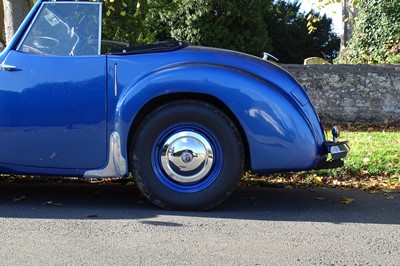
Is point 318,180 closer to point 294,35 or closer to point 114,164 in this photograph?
point 114,164

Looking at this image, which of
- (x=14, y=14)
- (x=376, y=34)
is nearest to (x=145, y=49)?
(x=14, y=14)

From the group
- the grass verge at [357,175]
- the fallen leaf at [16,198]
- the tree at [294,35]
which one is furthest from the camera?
the tree at [294,35]

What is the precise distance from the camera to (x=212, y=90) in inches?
186

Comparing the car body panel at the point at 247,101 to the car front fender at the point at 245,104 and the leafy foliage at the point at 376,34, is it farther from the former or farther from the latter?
the leafy foliage at the point at 376,34

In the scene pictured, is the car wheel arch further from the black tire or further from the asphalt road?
the asphalt road

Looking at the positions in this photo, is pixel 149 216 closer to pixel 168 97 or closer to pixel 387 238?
pixel 168 97

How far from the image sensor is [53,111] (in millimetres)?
4797

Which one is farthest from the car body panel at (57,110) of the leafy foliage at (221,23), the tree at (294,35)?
the tree at (294,35)

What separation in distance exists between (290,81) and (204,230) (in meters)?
1.50

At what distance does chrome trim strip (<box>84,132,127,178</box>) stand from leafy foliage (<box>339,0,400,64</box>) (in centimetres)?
1040

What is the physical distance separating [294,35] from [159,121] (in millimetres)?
23623

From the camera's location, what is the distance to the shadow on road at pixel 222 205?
4.80 m

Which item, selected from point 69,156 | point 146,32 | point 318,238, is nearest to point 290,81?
point 318,238

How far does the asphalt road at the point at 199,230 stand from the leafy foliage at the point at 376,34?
9363mm
